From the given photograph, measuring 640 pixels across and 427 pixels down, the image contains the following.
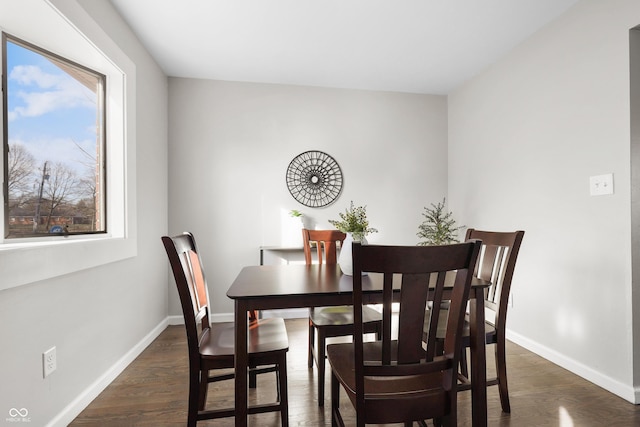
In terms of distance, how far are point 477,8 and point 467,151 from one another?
1.51 meters

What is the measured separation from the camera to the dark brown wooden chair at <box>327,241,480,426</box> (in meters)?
1.04

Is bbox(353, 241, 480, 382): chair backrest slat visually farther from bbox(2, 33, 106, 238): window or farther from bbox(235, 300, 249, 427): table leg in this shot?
bbox(2, 33, 106, 238): window

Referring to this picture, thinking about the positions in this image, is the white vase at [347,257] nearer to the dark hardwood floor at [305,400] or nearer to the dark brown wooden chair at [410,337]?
the dark brown wooden chair at [410,337]

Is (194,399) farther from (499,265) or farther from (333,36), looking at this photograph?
(333,36)

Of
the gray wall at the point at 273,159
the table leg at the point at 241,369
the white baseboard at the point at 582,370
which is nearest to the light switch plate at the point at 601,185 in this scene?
the white baseboard at the point at 582,370

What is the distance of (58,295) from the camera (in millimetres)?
1657

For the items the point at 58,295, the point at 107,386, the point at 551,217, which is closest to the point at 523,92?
the point at 551,217

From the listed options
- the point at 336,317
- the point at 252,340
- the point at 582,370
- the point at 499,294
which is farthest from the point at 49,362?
the point at 582,370

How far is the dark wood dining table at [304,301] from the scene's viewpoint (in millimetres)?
1340

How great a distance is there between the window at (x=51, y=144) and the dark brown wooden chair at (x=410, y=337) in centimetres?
174

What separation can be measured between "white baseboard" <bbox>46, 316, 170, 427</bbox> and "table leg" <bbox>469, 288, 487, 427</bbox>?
1938 mm

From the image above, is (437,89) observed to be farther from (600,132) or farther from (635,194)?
(635,194)

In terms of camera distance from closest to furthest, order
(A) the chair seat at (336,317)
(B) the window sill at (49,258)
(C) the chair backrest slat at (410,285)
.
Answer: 1. (C) the chair backrest slat at (410,285)
2. (B) the window sill at (49,258)
3. (A) the chair seat at (336,317)

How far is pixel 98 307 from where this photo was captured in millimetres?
2025
